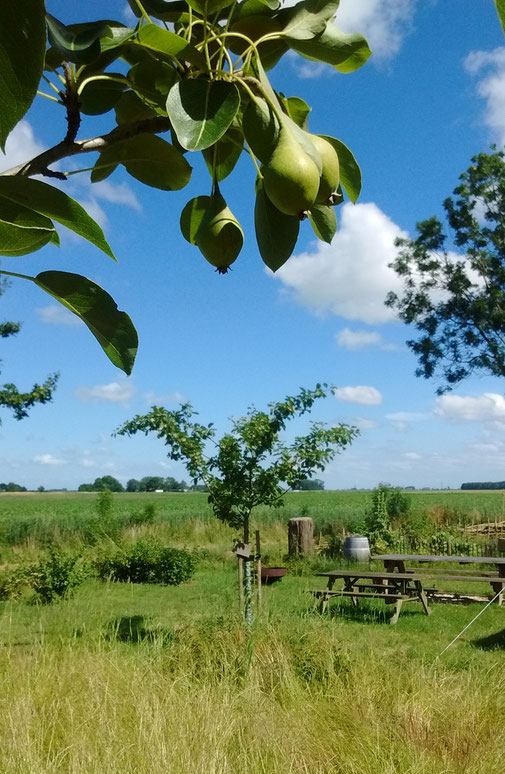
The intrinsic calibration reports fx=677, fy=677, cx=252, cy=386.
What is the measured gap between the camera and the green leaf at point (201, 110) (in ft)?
1.10

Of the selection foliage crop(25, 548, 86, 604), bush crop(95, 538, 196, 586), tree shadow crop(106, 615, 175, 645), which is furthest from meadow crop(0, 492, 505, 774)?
bush crop(95, 538, 196, 586)

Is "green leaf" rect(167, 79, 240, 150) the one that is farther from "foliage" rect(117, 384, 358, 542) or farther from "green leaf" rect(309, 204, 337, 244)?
"foliage" rect(117, 384, 358, 542)

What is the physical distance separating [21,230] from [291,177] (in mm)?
133

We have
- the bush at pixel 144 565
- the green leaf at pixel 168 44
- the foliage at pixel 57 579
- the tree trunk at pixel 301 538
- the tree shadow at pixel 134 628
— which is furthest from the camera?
the tree trunk at pixel 301 538

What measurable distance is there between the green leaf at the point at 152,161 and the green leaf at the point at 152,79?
1.0 inches

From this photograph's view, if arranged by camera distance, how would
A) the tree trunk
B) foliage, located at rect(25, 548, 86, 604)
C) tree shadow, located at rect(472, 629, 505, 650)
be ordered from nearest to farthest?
tree shadow, located at rect(472, 629, 505, 650) → foliage, located at rect(25, 548, 86, 604) → the tree trunk

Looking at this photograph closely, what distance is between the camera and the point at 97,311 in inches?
15.1

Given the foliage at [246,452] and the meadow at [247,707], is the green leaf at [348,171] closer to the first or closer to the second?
the meadow at [247,707]

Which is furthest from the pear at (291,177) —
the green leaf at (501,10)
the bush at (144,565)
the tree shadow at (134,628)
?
the bush at (144,565)

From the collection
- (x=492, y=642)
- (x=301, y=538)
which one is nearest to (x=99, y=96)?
(x=492, y=642)

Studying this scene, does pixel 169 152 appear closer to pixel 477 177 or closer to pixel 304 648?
pixel 304 648

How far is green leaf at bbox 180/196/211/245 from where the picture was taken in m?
0.47

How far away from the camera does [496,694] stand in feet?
9.87

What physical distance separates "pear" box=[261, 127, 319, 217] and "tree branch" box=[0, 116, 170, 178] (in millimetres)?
96
